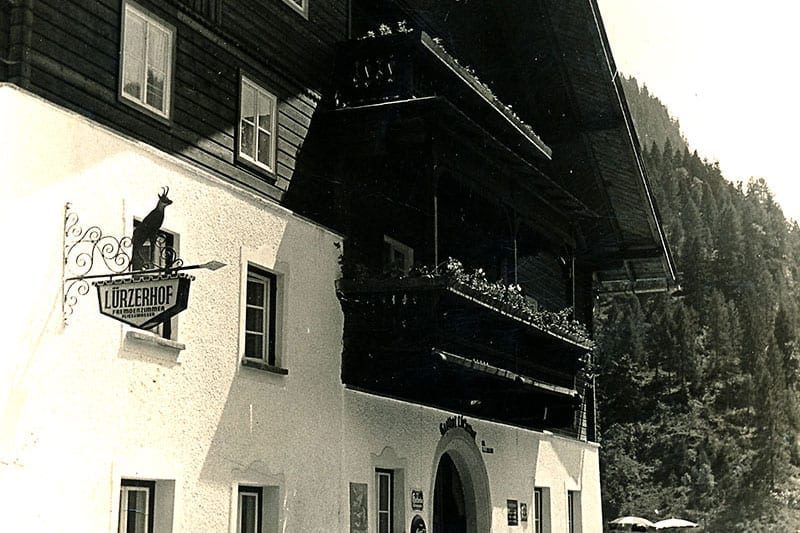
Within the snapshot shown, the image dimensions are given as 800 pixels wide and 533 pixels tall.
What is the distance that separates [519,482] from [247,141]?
981 centimetres

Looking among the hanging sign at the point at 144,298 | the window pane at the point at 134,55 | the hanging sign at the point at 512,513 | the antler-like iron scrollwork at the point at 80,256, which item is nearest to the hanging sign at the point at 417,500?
the hanging sign at the point at 512,513

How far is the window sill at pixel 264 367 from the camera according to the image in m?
13.6

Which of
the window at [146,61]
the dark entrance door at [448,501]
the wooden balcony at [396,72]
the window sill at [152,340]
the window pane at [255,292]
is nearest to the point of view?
the window sill at [152,340]

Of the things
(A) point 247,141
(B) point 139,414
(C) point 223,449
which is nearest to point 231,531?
(C) point 223,449

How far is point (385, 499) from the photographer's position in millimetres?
16734

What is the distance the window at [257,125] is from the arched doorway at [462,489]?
6.26m

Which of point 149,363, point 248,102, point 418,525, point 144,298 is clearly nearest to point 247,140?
point 248,102

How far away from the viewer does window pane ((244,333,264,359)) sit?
46.3ft

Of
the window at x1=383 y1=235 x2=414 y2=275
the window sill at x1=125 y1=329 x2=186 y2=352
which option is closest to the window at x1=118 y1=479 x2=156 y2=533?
the window sill at x1=125 y1=329 x2=186 y2=352

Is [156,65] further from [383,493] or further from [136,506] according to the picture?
[383,493]

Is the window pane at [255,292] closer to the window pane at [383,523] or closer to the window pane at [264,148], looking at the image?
the window pane at [264,148]

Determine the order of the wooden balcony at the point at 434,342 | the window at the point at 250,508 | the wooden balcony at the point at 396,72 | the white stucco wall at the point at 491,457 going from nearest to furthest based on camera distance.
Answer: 1. the window at the point at 250,508
2. the wooden balcony at the point at 434,342
3. the wooden balcony at the point at 396,72
4. the white stucco wall at the point at 491,457

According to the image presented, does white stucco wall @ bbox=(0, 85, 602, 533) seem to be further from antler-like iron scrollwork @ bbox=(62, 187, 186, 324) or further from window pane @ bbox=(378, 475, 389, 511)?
window pane @ bbox=(378, 475, 389, 511)

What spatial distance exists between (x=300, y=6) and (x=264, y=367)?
4671 mm
